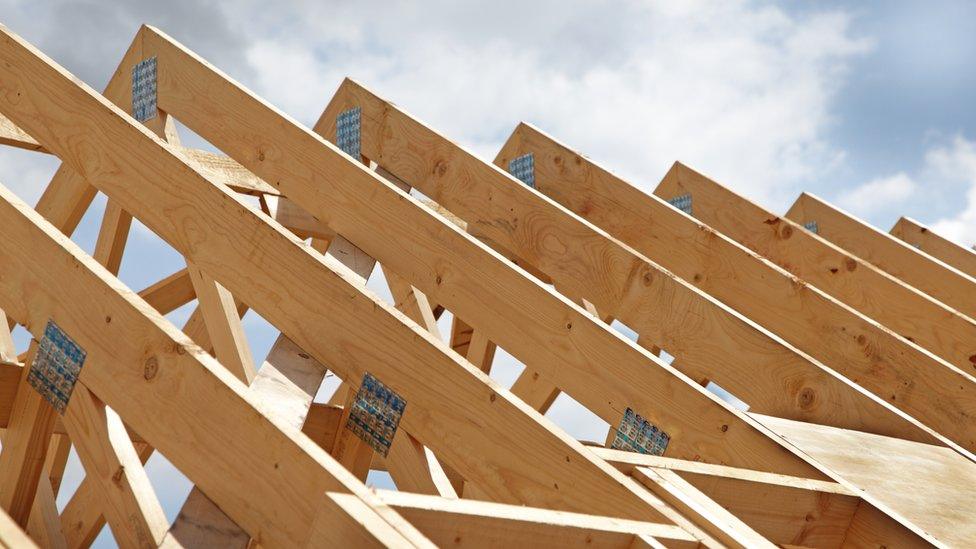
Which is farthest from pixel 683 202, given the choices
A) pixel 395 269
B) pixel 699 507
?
pixel 699 507

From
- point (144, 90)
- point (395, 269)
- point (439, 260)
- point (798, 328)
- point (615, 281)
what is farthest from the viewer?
point (144, 90)

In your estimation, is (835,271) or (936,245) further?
(936,245)

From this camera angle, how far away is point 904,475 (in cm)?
301

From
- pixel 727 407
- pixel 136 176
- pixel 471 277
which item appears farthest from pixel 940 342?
pixel 136 176

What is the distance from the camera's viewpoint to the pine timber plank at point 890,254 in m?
5.14

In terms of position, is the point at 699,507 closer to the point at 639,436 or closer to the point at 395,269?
the point at 639,436

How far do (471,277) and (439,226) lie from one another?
193 mm

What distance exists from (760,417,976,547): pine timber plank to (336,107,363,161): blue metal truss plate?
212cm

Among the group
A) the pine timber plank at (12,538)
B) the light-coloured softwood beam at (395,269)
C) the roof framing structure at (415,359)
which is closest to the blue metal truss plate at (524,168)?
the roof framing structure at (415,359)

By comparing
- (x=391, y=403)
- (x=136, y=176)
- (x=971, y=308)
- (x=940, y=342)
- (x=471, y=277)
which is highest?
(x=971, y=308)

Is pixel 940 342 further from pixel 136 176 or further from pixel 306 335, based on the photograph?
pixel 136 176

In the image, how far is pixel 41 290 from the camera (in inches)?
101

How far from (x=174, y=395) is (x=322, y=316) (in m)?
0.55

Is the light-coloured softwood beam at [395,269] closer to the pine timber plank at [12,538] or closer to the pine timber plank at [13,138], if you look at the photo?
the pine timber plank at [13,138]
